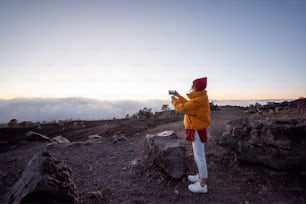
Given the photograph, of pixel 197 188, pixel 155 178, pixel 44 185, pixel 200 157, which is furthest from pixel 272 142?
pixel 44 185

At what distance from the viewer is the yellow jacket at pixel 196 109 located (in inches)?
217

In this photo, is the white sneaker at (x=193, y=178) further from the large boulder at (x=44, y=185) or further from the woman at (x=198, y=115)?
the large boulder at (x=44, y=185)

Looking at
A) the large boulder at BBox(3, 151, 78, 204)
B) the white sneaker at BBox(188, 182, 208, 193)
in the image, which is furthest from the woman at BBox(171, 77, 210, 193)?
the large boulder at BBox(3, 151, 78, 204)

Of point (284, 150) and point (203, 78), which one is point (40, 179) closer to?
point (203, 78)

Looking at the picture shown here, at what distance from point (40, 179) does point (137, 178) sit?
276 cm

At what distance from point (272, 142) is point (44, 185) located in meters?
5.64

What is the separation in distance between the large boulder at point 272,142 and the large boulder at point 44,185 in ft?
15.2

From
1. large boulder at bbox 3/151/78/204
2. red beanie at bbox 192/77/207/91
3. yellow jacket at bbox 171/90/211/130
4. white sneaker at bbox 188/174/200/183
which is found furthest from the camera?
white sneaker at bbox 188/174/200/183

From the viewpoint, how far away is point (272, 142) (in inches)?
261

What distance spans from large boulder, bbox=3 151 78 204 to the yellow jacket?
287 centimetres

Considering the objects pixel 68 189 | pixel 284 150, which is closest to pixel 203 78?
pixel 284 150

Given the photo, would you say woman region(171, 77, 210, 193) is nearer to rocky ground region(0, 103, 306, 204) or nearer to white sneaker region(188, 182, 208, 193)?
white sneaker region(188, 182, 208, 193)

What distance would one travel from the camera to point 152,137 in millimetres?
7242

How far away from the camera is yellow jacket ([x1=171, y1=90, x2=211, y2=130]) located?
552 cm
